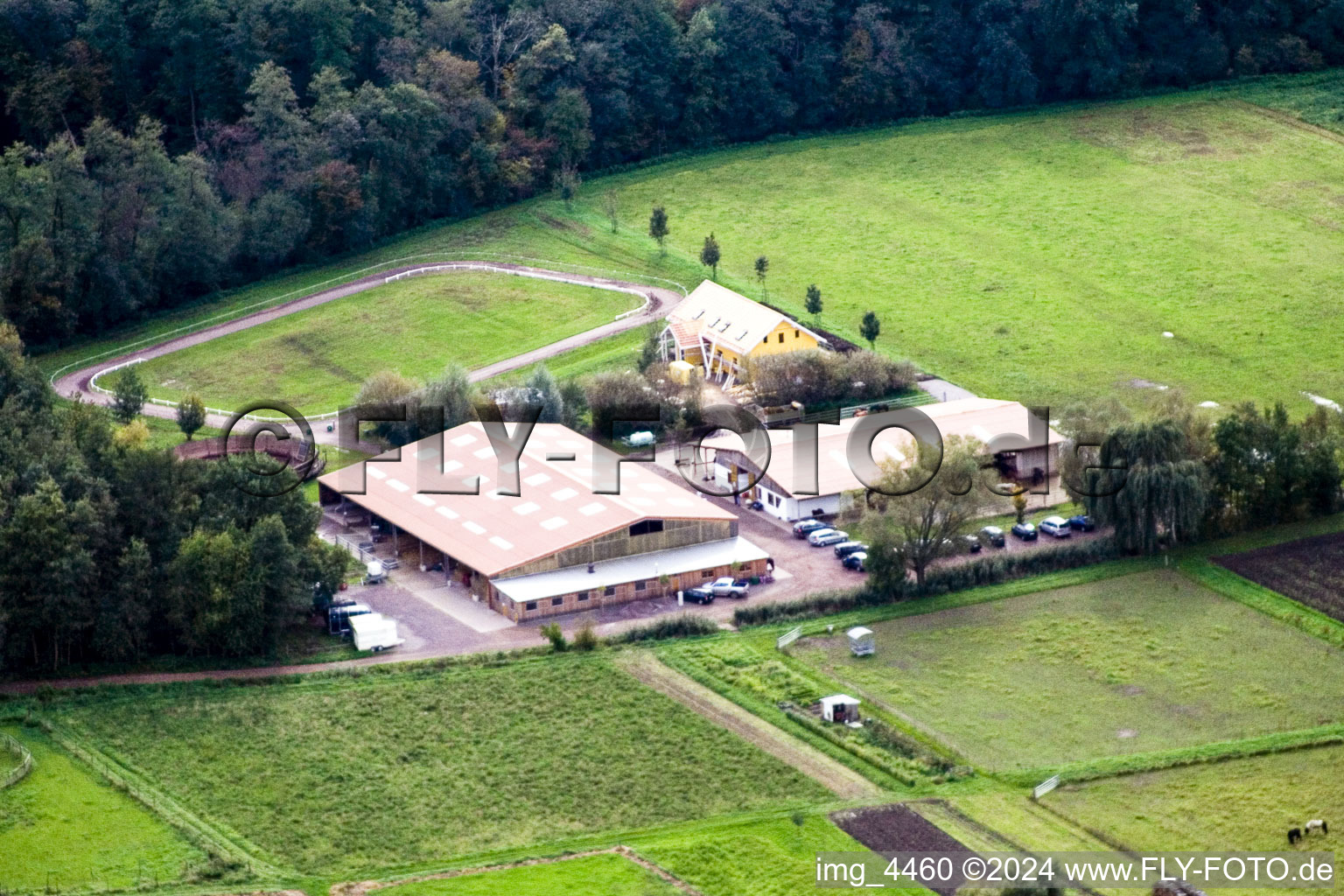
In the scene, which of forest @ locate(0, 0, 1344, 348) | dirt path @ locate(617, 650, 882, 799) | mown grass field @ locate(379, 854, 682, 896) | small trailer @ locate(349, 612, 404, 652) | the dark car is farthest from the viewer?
forest @ locate(0, 0, 1344, 348)

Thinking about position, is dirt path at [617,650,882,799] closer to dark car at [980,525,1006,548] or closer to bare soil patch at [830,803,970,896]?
bare soil patch at [830,803,970,896]

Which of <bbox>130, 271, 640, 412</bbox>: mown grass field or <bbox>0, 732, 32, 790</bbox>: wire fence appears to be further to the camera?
<bbox>130, 271, 640, 412</bbox>: mown grass field

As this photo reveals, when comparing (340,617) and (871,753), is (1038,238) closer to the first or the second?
(340,617)

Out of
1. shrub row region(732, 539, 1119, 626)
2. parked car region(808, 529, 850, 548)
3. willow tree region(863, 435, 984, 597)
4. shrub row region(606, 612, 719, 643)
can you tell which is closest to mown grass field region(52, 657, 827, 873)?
shrub row region(606, 612, 719, 643)

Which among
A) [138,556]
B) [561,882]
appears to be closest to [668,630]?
[561,882]

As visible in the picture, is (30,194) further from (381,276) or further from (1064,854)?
(1064,854)

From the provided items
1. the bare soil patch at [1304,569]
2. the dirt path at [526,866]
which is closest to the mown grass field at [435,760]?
the dirt path at [526,866]
